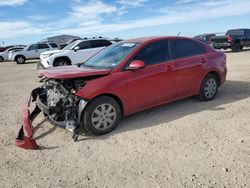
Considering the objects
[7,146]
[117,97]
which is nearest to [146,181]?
[117,97]

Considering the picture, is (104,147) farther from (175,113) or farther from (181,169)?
(175,113)

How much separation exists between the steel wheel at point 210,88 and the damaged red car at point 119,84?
0.08 ft

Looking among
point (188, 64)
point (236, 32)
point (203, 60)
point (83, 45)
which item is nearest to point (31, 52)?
point (83, 45)

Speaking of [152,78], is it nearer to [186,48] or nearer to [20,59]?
[186,48]

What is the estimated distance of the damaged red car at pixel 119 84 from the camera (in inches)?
205

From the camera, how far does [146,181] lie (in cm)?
372

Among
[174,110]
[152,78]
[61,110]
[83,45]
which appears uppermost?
[83,45]

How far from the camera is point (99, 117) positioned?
17.3 ft

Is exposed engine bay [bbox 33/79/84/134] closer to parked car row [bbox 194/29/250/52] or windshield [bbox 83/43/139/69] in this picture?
windshield [bbox 83/43/139/69]

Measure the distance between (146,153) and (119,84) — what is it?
1.48 m

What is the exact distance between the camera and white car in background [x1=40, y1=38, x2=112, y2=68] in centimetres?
1573

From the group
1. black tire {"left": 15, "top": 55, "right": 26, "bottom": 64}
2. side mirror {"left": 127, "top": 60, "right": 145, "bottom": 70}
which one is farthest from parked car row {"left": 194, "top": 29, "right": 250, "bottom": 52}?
side mirror {"left": 127, "top": 60, "right": 145, "bottom": 70}

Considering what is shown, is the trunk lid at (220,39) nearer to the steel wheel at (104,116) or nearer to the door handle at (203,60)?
the door handle at (203,60)

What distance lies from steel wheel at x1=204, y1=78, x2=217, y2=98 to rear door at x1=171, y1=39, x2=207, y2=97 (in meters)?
0.30
